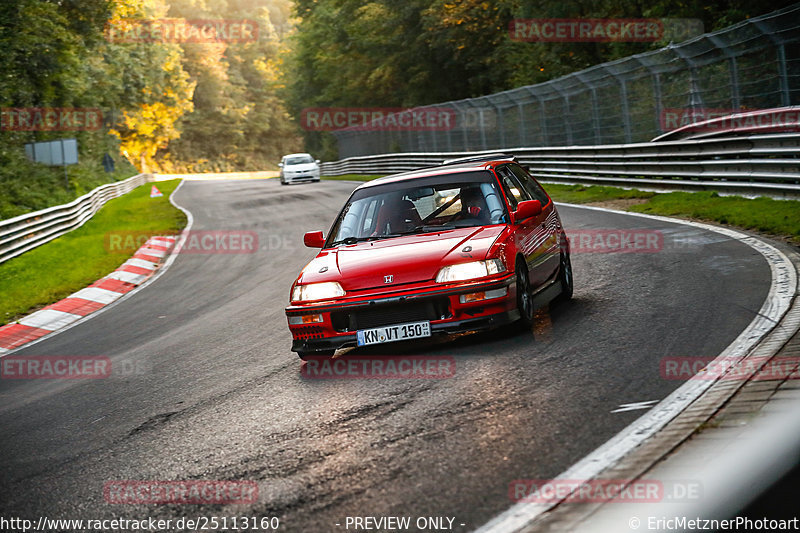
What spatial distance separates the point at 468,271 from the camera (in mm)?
7027

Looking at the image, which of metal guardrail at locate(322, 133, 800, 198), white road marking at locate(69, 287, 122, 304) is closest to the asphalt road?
metal guardrail at locate(322, 133, 800, 198)

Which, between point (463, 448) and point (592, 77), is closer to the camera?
point (463, 448)

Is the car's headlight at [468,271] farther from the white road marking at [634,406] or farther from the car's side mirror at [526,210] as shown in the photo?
the white road marking at [634,406]

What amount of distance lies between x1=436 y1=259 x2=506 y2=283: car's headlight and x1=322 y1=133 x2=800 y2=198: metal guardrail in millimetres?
8034

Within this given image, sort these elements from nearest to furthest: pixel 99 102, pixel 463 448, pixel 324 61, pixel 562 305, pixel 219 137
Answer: pixel 463 448
pixel 562 305
pixel 99 102
pixel 324 61
pixel 219 137

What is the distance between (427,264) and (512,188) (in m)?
1.92

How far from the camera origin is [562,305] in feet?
28.7

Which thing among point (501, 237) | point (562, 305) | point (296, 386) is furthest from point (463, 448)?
point (562, 305)

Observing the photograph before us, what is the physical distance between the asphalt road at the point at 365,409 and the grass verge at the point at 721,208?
6.30 ft

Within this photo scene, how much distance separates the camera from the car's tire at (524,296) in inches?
287

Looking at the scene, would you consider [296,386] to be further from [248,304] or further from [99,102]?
[99,102]

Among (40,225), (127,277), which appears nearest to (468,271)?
(127,277)

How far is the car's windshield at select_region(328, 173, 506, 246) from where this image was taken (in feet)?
26.5

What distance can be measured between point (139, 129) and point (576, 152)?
60697 millimetres
